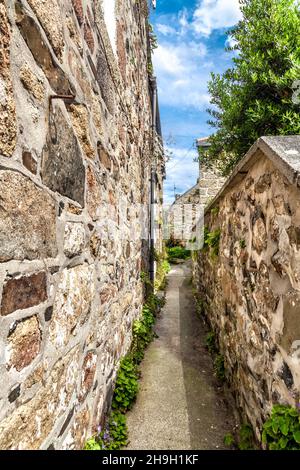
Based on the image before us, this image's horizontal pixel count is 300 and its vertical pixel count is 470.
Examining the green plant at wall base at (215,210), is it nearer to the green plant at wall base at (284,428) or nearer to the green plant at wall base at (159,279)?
the green plant at wall base at (284,428)

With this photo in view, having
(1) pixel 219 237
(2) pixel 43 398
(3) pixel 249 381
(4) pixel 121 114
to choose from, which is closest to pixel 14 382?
(2) pixel 43 398

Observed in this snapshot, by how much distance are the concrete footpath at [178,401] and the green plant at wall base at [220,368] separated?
0.22ft

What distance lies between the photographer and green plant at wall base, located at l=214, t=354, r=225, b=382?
2.82 m

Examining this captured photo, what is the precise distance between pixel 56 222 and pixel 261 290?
1377 millimetres

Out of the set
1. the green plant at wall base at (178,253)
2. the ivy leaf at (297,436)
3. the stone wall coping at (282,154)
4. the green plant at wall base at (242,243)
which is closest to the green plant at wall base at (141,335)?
the green plant at wall base at (242,243)

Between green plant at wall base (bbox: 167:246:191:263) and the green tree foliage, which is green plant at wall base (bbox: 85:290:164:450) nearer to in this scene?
the green tree foliage

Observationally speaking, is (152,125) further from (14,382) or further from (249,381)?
(14,382)

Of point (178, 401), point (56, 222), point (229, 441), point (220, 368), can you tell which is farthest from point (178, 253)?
point (56, 222)

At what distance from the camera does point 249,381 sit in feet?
6.63

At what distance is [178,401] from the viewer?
2502 mm

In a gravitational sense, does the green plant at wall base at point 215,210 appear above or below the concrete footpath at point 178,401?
above

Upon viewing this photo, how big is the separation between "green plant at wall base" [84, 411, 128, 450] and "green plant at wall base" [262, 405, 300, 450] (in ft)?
3.30

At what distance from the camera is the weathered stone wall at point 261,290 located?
141 centimetres

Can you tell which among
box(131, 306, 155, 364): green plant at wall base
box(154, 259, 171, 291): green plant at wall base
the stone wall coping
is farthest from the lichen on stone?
box(154, 259, 171, 291): green plant at wall base
